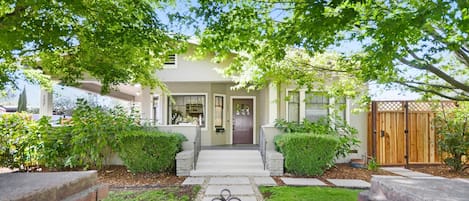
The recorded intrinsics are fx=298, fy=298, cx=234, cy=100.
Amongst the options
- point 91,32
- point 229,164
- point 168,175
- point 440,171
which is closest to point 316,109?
point 229,164

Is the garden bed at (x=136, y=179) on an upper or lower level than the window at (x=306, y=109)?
lower

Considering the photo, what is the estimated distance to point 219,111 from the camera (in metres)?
13.0

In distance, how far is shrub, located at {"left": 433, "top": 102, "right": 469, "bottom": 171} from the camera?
341 inches

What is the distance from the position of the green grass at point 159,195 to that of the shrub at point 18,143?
3.50 m

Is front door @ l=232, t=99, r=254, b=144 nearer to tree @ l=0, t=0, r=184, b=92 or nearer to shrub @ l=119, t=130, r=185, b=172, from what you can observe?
shrub @ l=119, t=130, r=185, b=172

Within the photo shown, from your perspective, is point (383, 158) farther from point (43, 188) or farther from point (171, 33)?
point (43, 188)

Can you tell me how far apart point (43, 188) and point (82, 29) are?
3239 mm

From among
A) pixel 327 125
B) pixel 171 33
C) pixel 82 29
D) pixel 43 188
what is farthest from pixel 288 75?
pixel 43 188

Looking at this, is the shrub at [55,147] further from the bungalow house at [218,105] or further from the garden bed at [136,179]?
the bungalow house at [218,105]

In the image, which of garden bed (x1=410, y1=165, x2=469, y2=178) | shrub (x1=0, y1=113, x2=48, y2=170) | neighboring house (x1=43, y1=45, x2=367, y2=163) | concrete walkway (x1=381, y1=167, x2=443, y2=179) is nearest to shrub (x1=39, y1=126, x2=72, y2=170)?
shrub (x1=0, y1=113, x2=48, y2=170)

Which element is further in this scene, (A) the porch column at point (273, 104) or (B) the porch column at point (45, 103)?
(B) the porch column at point (45, 103)

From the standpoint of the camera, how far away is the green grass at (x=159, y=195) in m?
5.57

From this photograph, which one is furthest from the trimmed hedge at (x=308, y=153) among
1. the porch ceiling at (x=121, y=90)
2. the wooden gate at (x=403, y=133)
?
the porch ceiling at (x=121, y=90)

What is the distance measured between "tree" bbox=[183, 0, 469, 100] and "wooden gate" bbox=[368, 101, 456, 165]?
289 centimetres
